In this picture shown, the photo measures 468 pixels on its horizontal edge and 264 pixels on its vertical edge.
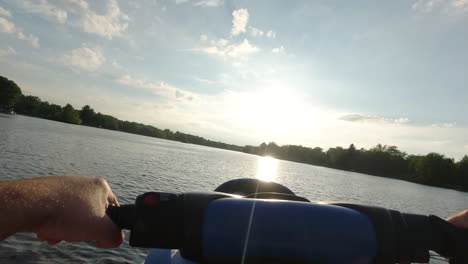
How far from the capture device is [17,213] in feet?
2.83

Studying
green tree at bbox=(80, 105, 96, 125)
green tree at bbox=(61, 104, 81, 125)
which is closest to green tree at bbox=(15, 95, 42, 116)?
green tree at bbox=(61, 104, 81, 125)

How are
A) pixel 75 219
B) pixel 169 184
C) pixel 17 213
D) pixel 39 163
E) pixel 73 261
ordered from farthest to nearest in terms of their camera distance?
1. pixel 169 184
2. pixel 39 163
3. pixel 73 261
4. pixel 75 219
5. pixel 17 213

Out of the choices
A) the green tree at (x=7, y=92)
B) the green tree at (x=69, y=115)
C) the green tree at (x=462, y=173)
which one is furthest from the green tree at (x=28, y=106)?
the green tree at (x=462, y=173)

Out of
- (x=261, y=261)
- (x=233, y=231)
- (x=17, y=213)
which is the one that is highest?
(x=17, y=213)

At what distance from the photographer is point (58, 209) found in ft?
3.30

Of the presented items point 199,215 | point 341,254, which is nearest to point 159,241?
point 199,215

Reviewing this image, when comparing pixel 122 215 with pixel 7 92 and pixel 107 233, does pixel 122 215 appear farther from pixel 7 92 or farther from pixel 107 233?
pixel 7 92

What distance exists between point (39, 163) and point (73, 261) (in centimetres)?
1482

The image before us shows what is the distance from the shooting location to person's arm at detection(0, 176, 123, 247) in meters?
0.87

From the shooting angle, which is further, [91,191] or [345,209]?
[345,209]

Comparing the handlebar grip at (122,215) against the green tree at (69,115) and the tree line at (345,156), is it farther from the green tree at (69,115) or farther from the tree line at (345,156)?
the green tree at (69,115)

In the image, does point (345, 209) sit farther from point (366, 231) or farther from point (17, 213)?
point (17, 213)

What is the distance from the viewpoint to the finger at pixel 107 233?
1173 mm

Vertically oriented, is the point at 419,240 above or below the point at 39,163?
above
